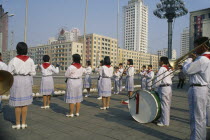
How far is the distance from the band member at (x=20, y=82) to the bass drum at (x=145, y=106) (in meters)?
3.14

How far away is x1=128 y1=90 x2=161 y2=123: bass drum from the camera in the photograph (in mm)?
5305

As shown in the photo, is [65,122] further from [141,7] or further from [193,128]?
[141,7]

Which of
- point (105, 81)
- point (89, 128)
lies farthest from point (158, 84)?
point (105, 81)

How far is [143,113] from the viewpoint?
555 centimetres

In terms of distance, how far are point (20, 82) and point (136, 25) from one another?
185419 mm

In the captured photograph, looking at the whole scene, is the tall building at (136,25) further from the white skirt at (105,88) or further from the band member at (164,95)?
the band member at (164,95)

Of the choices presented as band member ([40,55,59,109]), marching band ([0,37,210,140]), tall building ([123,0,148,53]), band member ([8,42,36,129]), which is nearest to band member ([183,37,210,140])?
marching band ([0,37,210,140])

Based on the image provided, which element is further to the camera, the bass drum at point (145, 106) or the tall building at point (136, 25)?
the tall building at point (136, 25)

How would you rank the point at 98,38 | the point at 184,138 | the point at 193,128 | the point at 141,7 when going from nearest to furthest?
the point at 193,128
the point at 184,138
the point at 98,38
the point at 141,7

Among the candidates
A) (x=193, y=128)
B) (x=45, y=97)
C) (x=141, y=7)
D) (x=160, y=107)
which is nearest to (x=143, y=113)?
(x=160, y=107)

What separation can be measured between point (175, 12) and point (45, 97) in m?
51.9

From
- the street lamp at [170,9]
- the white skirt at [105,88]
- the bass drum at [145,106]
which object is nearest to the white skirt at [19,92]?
the bass drum at [145,106]

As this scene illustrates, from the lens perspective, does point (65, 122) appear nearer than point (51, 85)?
Yes

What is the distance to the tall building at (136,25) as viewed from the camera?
178 meters
